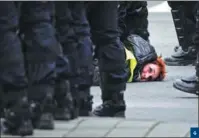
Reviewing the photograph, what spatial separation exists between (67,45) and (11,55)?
760 millimetres

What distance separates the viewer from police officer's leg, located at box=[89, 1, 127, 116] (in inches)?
297

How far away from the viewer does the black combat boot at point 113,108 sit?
303 inches

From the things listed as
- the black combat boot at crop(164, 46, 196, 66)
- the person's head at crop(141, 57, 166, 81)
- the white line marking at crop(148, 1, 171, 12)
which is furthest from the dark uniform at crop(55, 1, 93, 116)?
the white line marking at crop(148, 1, 171, 12)

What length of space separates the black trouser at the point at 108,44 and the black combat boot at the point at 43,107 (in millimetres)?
862

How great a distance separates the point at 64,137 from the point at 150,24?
9377 millimetres

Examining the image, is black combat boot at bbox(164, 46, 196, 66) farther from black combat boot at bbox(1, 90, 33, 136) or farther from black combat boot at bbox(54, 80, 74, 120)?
black combat boot at bbox(1, 90, 33, 136)

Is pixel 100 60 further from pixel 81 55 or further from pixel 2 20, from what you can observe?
pixel 2 20

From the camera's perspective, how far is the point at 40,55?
6754 millimetres

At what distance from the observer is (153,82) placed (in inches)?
398

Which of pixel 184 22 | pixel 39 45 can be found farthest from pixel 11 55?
pixel 184 22

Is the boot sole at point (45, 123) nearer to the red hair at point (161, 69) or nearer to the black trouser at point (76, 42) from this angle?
the black trouser at point (76, 42)

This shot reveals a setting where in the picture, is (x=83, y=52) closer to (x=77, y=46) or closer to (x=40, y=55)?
(x=77, y=46)

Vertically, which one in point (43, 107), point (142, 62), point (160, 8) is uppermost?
point (43, 107)

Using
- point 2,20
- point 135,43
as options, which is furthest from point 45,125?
point 135,43
